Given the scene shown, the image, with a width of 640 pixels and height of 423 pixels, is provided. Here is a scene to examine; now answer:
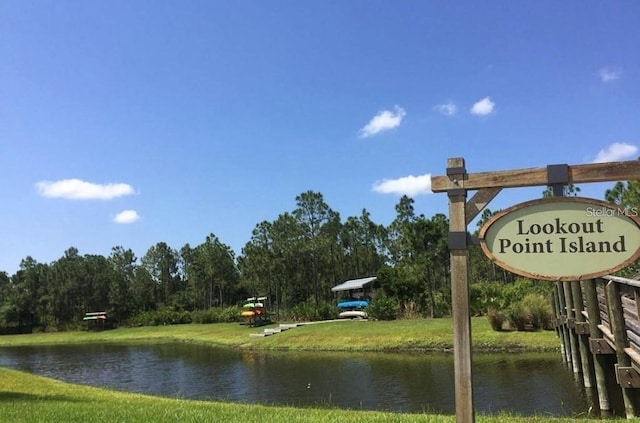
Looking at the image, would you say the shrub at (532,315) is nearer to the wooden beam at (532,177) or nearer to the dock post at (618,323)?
the dock post at (618,323)

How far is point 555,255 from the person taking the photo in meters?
4.60

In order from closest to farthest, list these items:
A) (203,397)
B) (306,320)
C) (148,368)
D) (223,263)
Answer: (203,397) < (148,368) < (306,320) < (223,263)

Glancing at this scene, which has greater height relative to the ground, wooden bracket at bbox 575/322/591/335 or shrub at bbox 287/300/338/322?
shrub at bbox 287/300/338/322

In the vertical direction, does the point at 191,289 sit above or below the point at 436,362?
above

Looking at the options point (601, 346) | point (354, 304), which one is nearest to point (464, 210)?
point (601, 346)

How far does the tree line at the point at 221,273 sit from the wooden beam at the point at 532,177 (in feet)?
133

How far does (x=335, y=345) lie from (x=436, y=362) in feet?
33.1

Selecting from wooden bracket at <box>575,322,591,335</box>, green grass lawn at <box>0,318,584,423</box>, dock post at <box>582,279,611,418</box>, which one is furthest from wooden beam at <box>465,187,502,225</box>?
wooden bracket at <box>575,322,591,335</box>

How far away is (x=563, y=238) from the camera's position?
4.59 meters

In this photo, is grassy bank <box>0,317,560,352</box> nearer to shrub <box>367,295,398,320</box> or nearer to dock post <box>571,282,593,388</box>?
shrub <box>367,295,398,320</box>

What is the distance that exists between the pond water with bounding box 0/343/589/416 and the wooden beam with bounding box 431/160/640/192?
26.2 ft

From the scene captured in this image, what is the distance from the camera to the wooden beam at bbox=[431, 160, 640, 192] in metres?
4.54

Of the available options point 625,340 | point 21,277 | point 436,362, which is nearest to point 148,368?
point 436,362

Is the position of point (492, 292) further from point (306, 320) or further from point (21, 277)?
point (21, 277)
